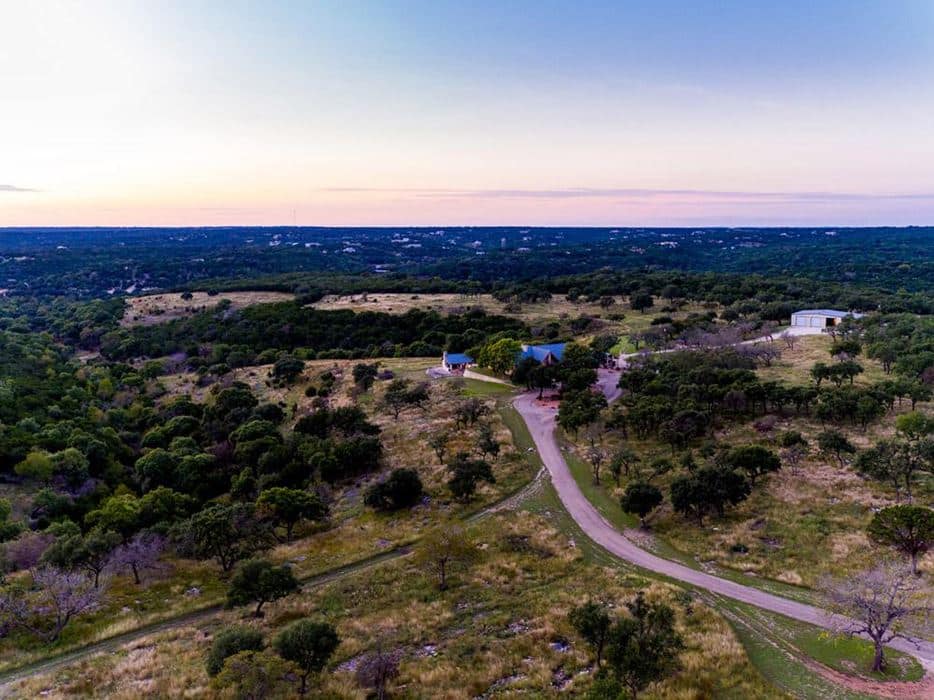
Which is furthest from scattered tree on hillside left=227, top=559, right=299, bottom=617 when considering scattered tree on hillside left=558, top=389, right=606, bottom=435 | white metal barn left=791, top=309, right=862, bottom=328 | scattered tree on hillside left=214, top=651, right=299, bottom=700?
white metal barn left=791, top=309, right=862, bottom=328

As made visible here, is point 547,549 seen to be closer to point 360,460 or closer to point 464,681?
point 464,681

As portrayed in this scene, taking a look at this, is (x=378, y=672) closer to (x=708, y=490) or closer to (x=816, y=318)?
(x=708, y=490)

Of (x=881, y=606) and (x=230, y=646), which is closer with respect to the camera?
(x=881, y=606)

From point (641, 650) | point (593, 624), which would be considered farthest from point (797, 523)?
point (641, 650)

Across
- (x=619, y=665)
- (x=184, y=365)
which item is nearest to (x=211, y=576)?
(x=619, y=665)

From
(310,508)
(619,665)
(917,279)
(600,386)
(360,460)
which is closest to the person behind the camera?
(619,665)

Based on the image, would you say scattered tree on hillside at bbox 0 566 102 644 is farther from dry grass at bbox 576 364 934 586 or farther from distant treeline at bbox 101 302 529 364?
distant treeline at bbox 101 302 529 364
